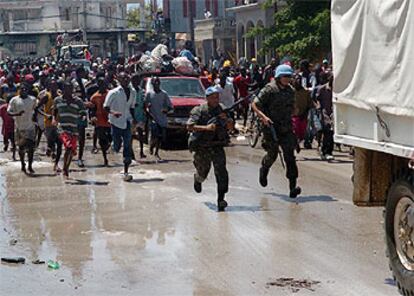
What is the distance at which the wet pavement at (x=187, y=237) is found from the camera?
9055mm

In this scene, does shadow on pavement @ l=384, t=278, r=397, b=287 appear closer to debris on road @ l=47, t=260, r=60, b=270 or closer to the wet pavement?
the wet pavement

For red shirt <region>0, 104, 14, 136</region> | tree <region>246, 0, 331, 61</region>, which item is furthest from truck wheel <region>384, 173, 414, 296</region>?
tree <region>246, 0, 331, 61</region>

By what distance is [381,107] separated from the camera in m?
7.95

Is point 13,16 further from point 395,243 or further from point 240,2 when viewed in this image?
point 395,243

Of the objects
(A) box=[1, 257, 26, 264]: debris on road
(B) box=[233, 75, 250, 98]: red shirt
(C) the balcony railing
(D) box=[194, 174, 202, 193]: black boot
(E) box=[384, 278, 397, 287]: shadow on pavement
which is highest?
(C) the balcony railing

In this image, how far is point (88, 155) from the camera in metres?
21.0

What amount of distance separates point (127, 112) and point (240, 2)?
38695 millimetres

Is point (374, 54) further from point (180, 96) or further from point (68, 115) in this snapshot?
point (180, 96)

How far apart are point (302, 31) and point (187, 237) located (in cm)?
1627

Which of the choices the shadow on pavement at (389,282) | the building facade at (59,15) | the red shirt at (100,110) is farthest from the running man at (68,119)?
the building facade at (59,15)

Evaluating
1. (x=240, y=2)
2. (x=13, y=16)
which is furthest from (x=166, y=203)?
(x=13, y=16)

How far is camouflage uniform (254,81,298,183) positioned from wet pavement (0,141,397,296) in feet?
2.12

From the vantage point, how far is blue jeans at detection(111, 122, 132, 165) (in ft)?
54.5

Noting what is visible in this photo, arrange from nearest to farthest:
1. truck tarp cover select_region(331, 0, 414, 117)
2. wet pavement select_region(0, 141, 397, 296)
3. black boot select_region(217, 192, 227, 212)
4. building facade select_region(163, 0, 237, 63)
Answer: truck tarp cover select_region(331, 0, 414, 117), wet pavement select_region(0, 141, 397, 296), black boot select_region(217, 192, 227, 212), building facade select_region(163, 0, 237, 63)
